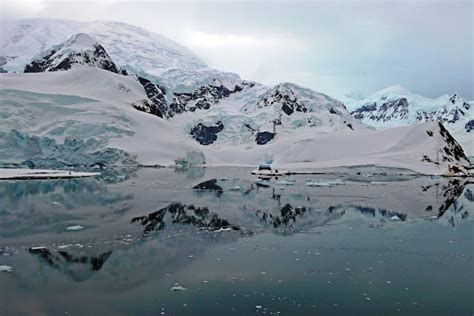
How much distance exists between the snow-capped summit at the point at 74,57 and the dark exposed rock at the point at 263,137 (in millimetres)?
44049

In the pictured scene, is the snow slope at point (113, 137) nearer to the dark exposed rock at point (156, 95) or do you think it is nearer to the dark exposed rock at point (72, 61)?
the dark exposed rock at point (72, 61)

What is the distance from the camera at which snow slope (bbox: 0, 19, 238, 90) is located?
508 feet

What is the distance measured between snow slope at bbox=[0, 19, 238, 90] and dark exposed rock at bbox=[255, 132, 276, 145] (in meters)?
39.2

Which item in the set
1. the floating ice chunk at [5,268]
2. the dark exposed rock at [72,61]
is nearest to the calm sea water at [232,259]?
the floating ice chunk at [5,268]

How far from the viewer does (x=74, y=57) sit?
109 metres

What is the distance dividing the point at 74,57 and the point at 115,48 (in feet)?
210

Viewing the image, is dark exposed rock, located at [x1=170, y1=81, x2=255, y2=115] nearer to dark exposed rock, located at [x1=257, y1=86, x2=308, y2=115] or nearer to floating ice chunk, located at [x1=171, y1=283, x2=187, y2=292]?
dark exposed rock, located at [x1=257, y1=86, x2=308, y2=115]

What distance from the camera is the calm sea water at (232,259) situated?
31.7 feet

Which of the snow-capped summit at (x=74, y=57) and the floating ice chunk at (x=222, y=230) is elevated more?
the snow-capped summit at (x=74, y=57)

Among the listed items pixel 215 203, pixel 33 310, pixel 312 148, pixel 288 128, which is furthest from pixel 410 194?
pixel 288 128

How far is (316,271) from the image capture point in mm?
12141

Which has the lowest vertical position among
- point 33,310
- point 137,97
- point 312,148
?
point 33,310

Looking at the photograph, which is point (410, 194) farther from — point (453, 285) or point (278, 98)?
point (278, 98)

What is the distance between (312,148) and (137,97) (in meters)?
36.0
